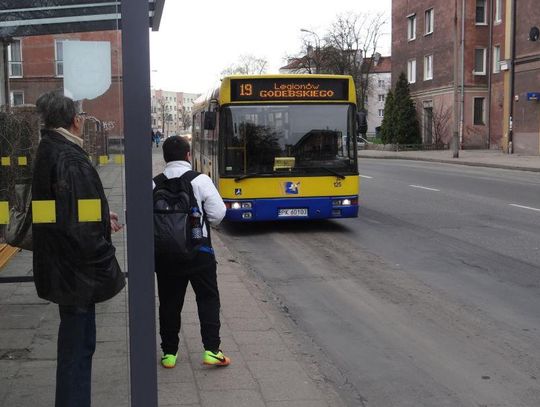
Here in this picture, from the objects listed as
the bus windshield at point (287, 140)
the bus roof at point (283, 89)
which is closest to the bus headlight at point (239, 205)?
the bus windshield at point (287, 140)

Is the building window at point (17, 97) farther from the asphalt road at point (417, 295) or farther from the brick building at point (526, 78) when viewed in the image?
the brick building at point (526, 78)

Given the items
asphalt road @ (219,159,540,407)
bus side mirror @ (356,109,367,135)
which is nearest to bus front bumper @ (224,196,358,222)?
asphalt road @ (219,159,540,407)

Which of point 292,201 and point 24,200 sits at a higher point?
point 24,200

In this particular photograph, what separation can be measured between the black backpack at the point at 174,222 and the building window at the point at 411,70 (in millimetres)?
49027

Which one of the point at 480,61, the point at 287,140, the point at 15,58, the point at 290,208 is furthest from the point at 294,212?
the point at 480,61

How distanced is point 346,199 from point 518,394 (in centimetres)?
722

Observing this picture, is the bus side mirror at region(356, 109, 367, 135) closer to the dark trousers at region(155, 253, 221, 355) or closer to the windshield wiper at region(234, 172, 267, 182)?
the windshield wiper at region(234, 172, 267, 182)

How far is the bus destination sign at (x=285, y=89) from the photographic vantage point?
A: 11.4 m

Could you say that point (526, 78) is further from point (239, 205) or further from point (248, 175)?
point (239, 205)

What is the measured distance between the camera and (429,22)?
1901 inches

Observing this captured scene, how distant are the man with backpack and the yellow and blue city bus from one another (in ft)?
21.8

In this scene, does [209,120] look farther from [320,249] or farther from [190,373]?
[190,373]

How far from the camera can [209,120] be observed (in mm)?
11883

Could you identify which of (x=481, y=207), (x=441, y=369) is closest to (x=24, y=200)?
(x=441, y=369)
